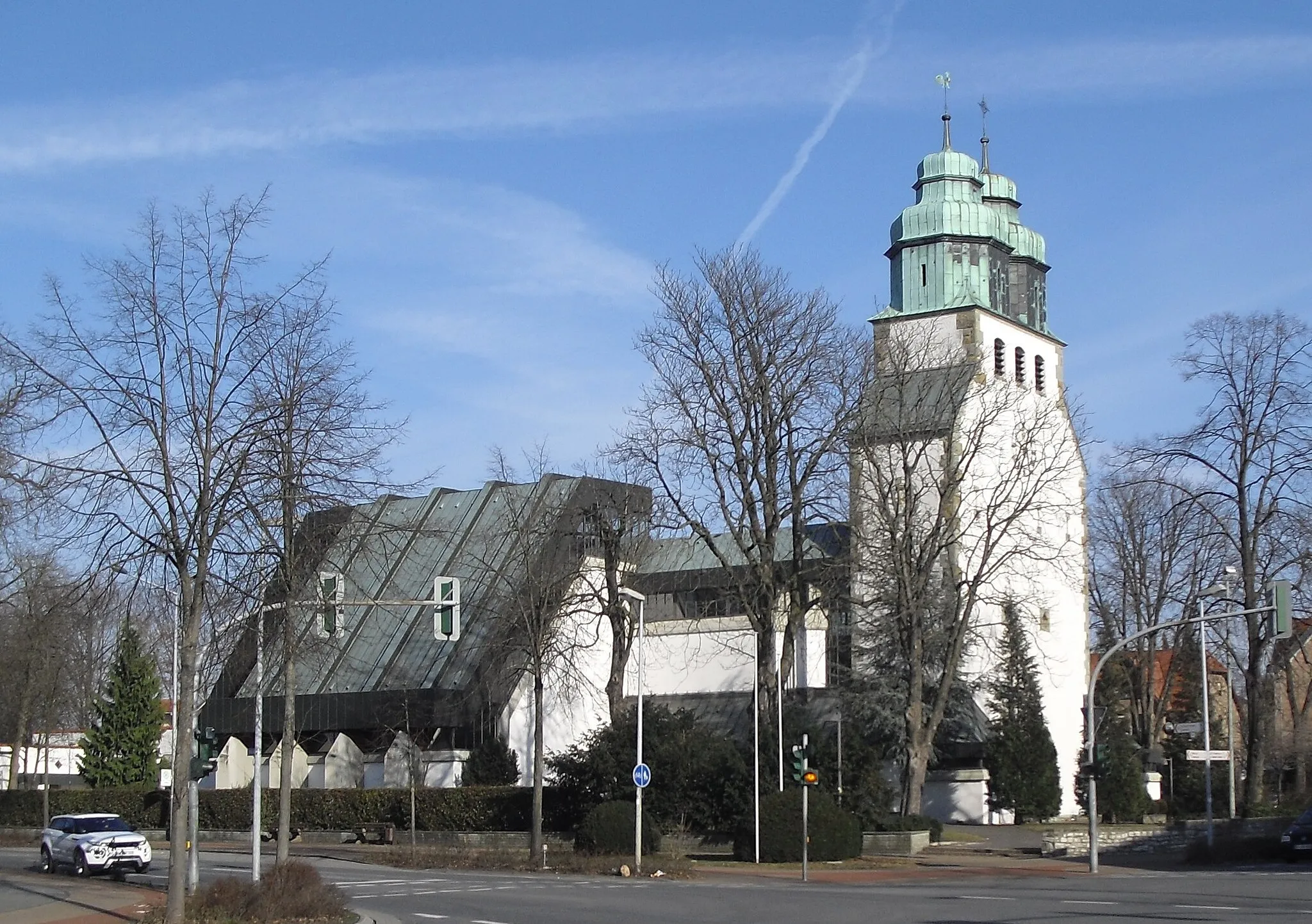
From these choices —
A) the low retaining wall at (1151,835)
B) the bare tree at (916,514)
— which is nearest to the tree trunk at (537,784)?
the bare tree at (916,514)

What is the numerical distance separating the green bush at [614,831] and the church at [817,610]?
28.6 feet

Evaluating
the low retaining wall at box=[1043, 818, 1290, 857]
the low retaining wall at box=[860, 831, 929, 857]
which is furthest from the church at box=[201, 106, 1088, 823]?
the low retaining wall at box=[1043, 818, 1290, 857]

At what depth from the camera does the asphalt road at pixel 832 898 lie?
21062mm

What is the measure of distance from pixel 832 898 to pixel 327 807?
30.6 m

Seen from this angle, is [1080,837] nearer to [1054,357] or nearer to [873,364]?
[873,364]

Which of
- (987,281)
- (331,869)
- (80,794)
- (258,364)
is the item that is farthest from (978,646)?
(258,364)

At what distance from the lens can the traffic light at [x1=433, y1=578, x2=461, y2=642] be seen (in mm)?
22375

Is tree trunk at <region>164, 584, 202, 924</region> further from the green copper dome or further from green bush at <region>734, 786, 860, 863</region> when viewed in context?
the green copper dome

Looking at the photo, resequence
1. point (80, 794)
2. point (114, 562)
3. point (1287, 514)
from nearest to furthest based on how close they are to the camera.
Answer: point (114, 562), point (1287, 514), point (80, 794)

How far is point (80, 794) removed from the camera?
2343 inches

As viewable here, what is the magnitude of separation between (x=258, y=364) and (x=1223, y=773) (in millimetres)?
51185

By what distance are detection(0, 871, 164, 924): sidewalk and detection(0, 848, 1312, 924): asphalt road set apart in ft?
7.95

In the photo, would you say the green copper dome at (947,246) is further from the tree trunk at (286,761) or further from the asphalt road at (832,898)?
the tree trunk at (286,761)

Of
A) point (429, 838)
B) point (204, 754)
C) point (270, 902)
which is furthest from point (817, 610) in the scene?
point (270, 902)
